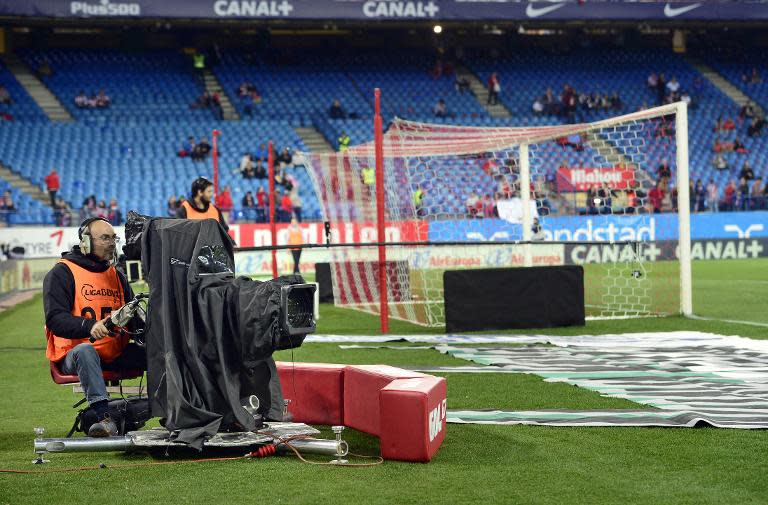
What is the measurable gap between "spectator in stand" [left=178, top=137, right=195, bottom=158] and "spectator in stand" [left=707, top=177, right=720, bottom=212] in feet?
56.7

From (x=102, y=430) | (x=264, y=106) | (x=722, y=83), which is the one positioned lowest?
(x=102, y=430)

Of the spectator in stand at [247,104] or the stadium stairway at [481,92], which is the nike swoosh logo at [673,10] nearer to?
the stadium stairway at [481,92]

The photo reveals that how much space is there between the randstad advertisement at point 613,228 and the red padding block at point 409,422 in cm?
1329

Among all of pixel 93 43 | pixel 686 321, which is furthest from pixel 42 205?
pixel 686 321

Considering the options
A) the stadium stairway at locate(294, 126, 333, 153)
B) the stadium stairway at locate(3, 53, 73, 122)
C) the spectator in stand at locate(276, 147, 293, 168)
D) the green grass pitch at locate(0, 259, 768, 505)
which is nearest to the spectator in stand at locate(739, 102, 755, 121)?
the stadium stairway at locate(294, 126, 333, 153)

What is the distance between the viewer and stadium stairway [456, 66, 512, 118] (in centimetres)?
4203

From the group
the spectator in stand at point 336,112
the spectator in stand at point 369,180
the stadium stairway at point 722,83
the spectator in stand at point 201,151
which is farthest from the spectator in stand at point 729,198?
the spectator in stand at point 369,180

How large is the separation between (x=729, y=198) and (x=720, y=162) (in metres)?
2.85

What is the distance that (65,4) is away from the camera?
35.1 meters

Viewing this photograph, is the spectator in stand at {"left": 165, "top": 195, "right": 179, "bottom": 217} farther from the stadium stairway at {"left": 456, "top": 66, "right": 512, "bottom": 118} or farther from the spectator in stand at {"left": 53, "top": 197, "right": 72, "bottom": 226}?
the stadium stairway at {"left": 456, "top": 66, "right": 512, "bottom": 118}

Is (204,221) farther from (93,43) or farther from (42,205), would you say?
(93,43)

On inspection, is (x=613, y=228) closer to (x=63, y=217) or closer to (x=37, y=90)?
(x=63, y=217)

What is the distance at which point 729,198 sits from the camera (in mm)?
35438

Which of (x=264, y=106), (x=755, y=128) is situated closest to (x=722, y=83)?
(x=755, y=128)
